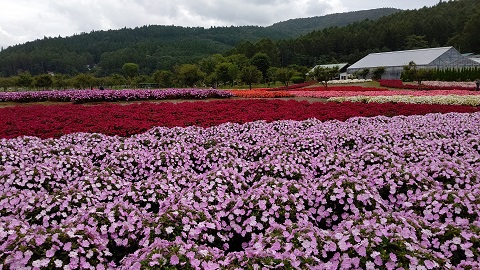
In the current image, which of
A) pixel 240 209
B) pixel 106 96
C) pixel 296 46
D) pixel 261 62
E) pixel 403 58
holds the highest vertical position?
pixel 296 46

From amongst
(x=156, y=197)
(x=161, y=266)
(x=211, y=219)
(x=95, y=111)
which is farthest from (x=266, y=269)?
(x=95, y=111)

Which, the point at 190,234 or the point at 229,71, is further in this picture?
the point at 229,71

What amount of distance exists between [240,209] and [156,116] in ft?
30.3

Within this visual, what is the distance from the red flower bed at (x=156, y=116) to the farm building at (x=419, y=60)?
4593 centimetres

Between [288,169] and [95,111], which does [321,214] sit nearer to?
[288,169]

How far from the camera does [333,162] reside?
6.67 meters

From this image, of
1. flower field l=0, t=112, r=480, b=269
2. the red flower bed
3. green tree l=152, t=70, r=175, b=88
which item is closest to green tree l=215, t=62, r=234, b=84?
green tree l=152, t=70, r=175, b=88

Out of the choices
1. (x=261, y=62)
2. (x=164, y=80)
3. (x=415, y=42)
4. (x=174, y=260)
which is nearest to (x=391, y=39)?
(x=415, y=42)

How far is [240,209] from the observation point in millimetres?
4527

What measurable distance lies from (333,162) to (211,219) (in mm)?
3181

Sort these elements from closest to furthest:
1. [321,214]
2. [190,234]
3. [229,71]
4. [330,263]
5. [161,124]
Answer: [330,263] → [190,234] → [321,214] → [161,124] → [229,71]

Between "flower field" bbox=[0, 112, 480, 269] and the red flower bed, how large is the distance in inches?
108

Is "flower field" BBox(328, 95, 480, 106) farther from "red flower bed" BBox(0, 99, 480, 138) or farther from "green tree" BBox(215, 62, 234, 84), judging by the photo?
"green tree" BBox(215, 62, 234, 84)

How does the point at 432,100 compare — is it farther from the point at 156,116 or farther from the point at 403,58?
the point at 403,58
